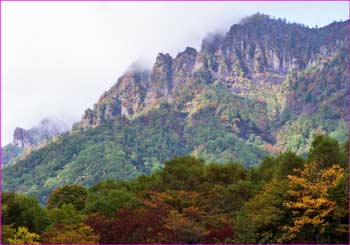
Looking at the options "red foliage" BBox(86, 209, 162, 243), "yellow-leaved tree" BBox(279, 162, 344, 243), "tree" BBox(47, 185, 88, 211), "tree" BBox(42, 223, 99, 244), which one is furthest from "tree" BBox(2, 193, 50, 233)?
"tree" BBox(47, 185, 88, 211)

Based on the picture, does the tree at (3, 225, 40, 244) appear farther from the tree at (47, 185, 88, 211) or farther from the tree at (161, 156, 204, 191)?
the tree at (47, 185, 88, 211)

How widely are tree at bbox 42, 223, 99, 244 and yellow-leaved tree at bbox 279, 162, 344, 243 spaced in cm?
1451

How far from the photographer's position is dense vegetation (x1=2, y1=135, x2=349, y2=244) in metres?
33.9

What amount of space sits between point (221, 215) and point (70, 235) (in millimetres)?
15125

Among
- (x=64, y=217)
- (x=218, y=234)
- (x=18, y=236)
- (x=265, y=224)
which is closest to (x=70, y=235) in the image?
(x=18, y=236)

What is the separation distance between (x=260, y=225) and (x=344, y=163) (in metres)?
15.4

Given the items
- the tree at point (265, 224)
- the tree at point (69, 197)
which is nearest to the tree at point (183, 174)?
the tree at point (69, 197)

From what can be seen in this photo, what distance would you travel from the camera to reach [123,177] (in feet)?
609

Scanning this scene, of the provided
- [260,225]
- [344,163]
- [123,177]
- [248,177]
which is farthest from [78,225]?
[123,177]

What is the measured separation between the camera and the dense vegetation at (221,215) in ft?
111

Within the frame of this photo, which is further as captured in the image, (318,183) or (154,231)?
(154,231)

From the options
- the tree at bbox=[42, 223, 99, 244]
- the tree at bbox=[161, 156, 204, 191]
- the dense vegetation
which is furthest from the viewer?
the tree at bbox=[161, 156, 204, 191]

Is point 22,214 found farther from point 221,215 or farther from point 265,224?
point 265,224

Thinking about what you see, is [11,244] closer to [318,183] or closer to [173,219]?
[173,219]
